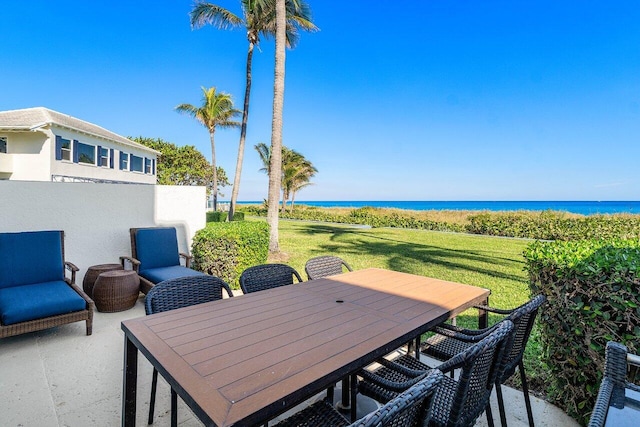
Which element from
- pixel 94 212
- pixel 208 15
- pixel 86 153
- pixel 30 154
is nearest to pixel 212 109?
pixel 86 153

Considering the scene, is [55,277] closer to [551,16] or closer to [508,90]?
[551,16]

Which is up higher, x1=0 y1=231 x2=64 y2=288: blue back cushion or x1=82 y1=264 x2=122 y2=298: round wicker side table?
x1=0 y1=231 x2=64 y2=288: blue back cushion

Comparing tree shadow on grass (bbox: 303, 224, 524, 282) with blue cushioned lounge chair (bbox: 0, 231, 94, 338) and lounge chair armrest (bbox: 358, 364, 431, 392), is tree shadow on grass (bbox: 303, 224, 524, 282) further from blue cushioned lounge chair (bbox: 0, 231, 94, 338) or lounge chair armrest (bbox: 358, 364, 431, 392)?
blue cushioned lounge chair (bbox: 0, 231, 94, 338)

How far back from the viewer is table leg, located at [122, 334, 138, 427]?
1681mm

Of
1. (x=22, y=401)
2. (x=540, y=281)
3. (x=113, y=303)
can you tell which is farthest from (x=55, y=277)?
(x=540, y=281)

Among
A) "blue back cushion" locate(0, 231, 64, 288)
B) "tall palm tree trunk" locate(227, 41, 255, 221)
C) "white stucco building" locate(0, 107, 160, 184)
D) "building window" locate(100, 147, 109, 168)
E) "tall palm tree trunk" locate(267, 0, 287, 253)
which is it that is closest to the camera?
"blue back cushion" locate(0, 231, 64, 288)

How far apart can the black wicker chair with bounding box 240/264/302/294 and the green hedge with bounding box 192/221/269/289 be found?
9.08 feet

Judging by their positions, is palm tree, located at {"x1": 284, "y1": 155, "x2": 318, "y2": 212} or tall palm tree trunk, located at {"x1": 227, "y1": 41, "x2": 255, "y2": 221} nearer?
tall palm tree trunk, located at {"x1": 227, "y1": 41, "x2": 255, "y2": 221}

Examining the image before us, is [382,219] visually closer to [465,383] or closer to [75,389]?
[75,389]

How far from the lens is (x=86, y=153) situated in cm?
1667

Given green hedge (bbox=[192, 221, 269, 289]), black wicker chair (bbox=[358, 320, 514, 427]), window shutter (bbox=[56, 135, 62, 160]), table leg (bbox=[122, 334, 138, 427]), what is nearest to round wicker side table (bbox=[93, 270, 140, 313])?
green hedge (bbox=[192, 221, 269, 289])

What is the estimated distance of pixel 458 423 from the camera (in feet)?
4.32

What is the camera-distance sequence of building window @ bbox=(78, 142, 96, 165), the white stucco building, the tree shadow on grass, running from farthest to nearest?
building window @ bbox=(78, 142, 96, 165), the white stucco building, the tree shadow on grass

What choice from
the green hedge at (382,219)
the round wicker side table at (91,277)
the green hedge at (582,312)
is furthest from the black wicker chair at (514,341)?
the green hedge at (382,219)
